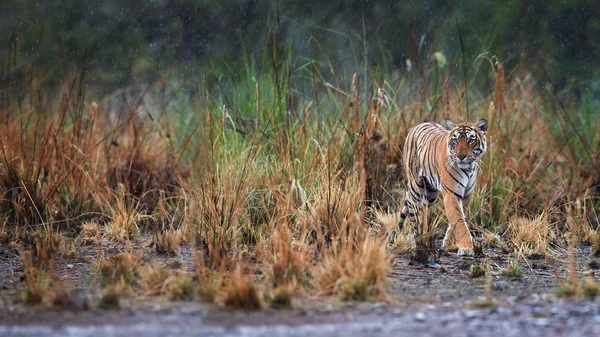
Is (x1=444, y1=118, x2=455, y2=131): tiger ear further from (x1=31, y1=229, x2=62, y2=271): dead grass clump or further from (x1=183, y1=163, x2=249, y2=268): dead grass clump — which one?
(x1=31, y1=229, x2=62, y2=271): dead grass clump

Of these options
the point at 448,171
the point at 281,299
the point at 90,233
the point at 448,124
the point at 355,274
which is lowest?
the point at 90,233

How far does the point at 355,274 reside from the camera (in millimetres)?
5648

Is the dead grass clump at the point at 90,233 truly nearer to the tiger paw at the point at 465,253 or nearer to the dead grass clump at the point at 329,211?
the dead grass clump at the point at 329,211

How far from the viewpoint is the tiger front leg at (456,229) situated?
7.43 metres

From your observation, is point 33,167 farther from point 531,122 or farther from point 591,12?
point 591,12

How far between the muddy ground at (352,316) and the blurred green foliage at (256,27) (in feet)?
36.1

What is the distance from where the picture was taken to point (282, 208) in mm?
7273

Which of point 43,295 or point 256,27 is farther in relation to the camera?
point 256,27

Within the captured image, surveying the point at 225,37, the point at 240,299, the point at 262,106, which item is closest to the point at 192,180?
the point at 262,106

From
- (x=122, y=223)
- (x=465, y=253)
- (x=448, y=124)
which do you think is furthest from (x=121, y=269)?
(x=448, y=124)

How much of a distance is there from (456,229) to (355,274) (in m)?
2.08

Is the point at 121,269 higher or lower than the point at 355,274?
lower

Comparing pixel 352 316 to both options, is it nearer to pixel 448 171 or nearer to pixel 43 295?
pixel 43 295

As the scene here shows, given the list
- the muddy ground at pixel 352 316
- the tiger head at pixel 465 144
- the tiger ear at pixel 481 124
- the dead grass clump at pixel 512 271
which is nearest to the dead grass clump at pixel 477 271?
the dead grass clump at pixel 512 271
